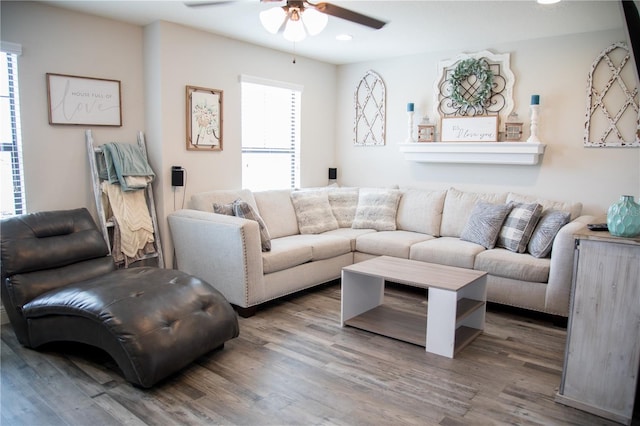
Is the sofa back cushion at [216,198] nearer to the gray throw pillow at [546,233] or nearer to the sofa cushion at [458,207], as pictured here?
the sofa cushion at [458,207]

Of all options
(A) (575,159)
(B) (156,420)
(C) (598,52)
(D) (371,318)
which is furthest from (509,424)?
(C) (598,52)

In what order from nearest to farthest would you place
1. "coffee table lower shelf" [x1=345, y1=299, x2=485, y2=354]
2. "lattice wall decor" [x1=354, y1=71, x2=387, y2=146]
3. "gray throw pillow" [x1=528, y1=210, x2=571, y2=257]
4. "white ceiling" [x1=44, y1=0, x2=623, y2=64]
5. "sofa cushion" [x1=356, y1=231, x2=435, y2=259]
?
"coffee table lower shelf" [x1=345, y1=299, x2=485, y2=354] < "white ceiling" [x1=44, y1=0, x2=623, y2=64] < "gray throw pillow" [x1=528, y1=210, x2=571, y2=257] < "sofa cushion" [x1=356, y1=231, x2=435, y2=259] < "lattice wall decor" [x1=354, y1=71, x2=387, y2=146]

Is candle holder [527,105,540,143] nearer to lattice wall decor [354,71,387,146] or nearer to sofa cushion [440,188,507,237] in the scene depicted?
sofa cushion [440,188,507,237]

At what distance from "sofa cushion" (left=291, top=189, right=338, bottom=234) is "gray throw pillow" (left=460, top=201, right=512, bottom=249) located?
1.41 m

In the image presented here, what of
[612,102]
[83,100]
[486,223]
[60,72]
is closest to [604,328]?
[486,223]

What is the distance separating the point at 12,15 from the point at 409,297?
3.93m

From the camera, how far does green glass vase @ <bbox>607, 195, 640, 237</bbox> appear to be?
7.45ft

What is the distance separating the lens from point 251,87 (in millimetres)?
4918

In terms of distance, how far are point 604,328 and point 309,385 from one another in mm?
1567

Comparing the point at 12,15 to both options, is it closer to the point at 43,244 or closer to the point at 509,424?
the point at 43,244

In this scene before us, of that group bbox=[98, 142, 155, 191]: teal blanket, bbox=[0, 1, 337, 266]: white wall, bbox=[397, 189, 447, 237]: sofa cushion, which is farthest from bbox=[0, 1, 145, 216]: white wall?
bbox=[397, 189, 447, 237]: sofa cushion

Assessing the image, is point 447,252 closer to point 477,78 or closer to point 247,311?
point 247,311

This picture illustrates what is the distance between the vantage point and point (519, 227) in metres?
3.95

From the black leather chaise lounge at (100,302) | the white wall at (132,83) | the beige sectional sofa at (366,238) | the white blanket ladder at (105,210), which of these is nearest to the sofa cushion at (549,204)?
the beige sectional sofa at (366,238)
